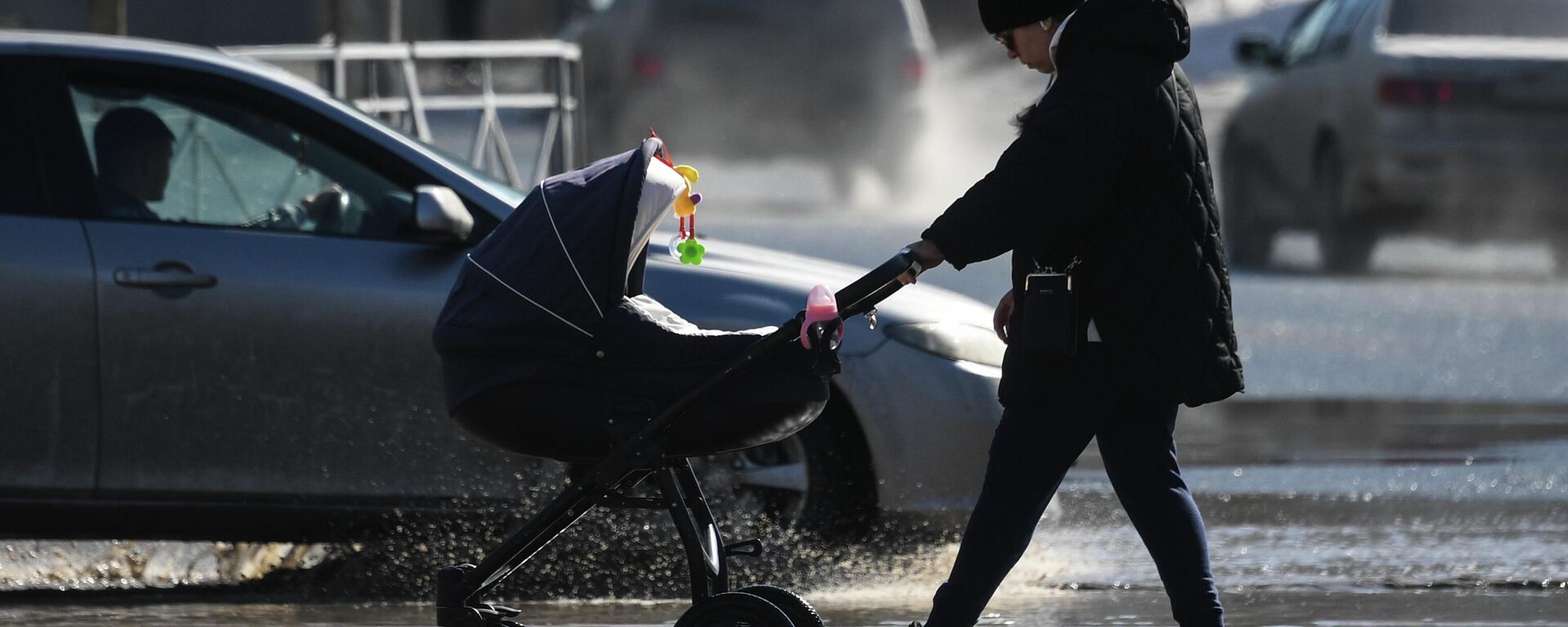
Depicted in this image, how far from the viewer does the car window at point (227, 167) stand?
5.92 m

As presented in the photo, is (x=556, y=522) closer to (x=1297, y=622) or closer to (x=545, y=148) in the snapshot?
(x=1297, y=622)

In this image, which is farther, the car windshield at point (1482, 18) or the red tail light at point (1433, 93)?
the car windshield at point (1482, 18)

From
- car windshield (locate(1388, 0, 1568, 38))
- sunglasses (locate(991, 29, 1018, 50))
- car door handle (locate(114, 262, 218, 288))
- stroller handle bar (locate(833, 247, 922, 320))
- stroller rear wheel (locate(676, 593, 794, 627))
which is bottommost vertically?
stroller rear wheel (locate(676, 593, 794, 627))

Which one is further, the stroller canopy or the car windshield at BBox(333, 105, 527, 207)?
the car windshield at BBox(333, 105, 527, 207)

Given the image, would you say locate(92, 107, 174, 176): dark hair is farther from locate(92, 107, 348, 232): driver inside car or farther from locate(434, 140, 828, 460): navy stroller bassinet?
locate(434, 140, 828, 460): navy stroller bassinet

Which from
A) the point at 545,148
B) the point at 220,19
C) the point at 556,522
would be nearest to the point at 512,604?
the point at 556,522

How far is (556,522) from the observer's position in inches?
180

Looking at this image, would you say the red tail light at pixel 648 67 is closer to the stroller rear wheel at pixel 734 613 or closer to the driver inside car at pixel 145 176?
the driver inside car at pixel 145 176

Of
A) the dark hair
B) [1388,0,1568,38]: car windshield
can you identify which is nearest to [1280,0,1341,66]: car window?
[1388,0,1568,38]: car windshield

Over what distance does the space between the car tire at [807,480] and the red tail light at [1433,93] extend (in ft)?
25.2

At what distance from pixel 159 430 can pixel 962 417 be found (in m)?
1.83

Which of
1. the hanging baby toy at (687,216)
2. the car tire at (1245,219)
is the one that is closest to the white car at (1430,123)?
the car tire at (1245,219)

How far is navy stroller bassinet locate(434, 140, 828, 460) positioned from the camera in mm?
4379

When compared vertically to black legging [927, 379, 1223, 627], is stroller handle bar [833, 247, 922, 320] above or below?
above
